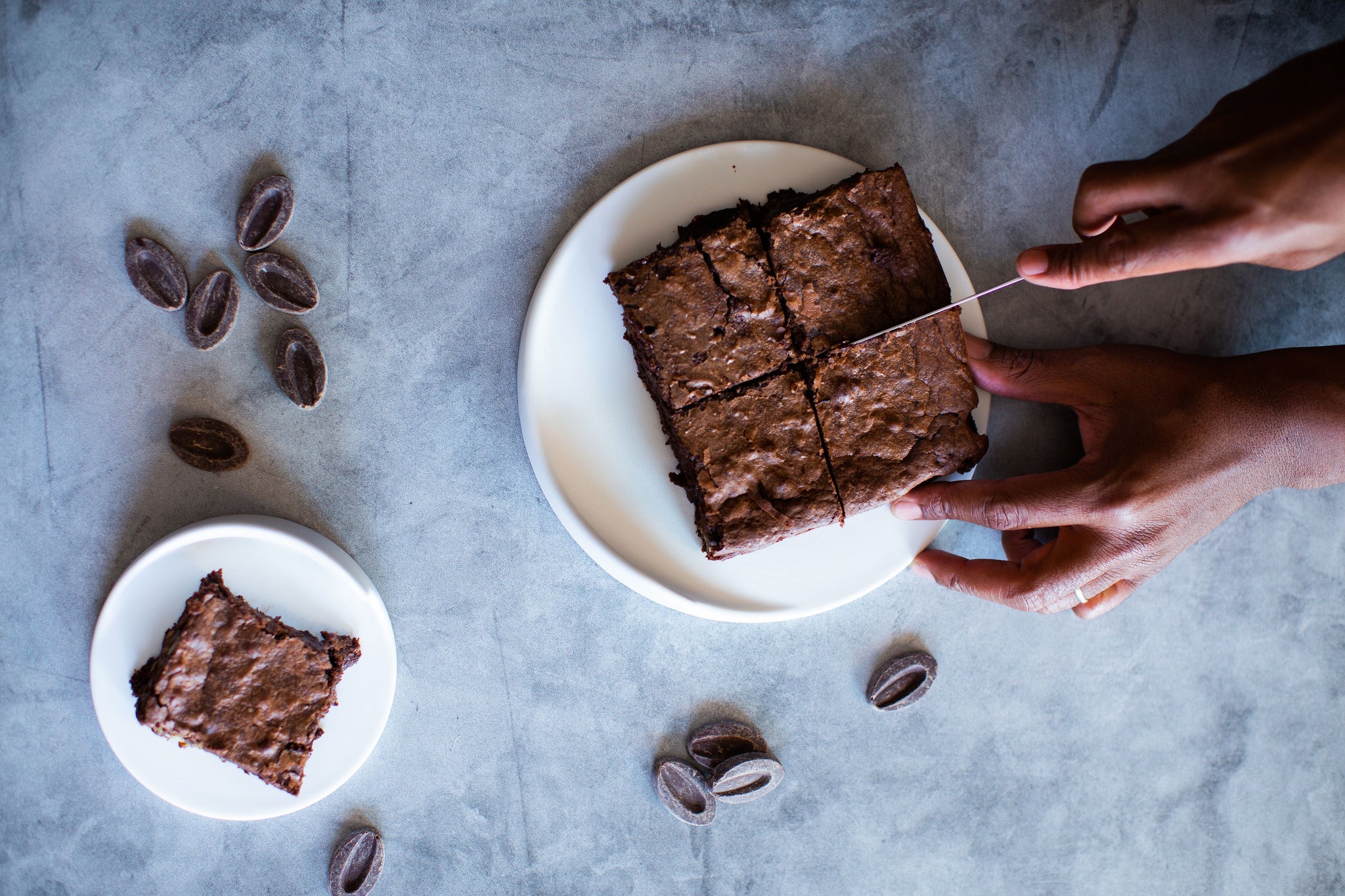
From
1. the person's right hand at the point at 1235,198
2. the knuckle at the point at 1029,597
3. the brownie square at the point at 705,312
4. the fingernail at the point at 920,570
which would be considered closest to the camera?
the person's right hand at the point at 1235,198

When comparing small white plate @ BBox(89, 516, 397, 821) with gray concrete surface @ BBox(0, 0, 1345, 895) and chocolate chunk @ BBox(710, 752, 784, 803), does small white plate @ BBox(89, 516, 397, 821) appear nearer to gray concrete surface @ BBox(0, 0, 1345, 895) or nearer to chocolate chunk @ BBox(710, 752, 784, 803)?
gray concrete surface @ BBox(0, 0, 1345, 895)

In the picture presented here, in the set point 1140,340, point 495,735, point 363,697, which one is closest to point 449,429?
point 363,697

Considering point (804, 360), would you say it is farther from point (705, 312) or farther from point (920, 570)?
point (920, 570)

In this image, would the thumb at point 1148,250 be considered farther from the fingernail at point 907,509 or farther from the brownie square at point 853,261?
the fingernail at point 907,509

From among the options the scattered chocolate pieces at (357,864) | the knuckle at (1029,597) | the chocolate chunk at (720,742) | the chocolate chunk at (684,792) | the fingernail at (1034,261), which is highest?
the fingernail at (1034,261)

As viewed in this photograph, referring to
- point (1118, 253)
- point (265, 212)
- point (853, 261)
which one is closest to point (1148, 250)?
point (1118, 253)

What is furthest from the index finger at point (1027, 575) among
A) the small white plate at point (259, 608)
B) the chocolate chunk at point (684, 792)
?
the small white plate at point (259, 608)

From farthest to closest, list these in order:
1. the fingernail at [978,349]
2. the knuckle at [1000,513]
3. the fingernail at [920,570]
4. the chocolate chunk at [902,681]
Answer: the chocolate chunk at [902,681]
the fingernail at [920,570]
the fingernail at [978,349]
the knuckle at [1000,513]
